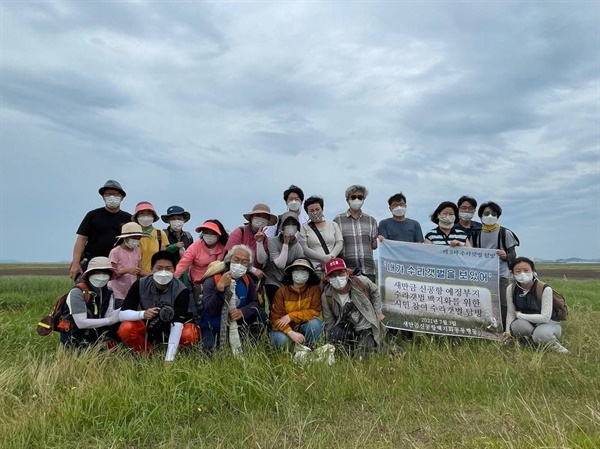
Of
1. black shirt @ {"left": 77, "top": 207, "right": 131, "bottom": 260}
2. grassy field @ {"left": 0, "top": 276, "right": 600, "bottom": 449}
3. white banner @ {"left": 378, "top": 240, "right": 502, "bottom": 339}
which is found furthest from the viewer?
white banner @ {"left": 378, "top": 240, "right": 502, "bottom": 339}

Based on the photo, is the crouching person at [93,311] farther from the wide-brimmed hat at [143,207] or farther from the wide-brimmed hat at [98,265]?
the wide-brimmed hat at [143,207]

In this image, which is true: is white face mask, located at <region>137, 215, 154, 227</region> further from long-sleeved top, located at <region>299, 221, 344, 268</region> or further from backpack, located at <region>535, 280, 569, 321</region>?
backpack, located at <region>535, 280, 569, 321</region>

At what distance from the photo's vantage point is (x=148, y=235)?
629 centimetres

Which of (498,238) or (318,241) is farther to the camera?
(498,238)

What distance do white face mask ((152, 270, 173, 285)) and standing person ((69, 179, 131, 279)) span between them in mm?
1349

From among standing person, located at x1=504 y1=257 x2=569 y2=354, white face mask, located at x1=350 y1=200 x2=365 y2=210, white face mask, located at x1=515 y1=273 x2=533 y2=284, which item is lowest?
standing person, located at x1=504 y1=257 x2=569 y2=354

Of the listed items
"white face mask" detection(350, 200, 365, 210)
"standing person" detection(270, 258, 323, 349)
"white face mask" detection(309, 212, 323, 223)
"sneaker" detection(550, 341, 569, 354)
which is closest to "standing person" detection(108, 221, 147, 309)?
"standing person" detection(270, 258, 323, 349)

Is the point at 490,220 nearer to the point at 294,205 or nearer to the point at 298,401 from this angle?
the point at 294,205

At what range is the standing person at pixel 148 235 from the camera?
6344mm

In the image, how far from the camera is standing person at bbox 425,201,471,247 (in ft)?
22.0

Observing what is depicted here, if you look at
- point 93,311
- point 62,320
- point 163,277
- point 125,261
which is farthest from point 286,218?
point 62,320

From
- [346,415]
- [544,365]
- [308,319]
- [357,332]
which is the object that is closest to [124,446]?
[346,415]

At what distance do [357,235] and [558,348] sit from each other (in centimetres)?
312

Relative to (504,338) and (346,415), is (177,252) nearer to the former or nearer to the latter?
(346,415)
